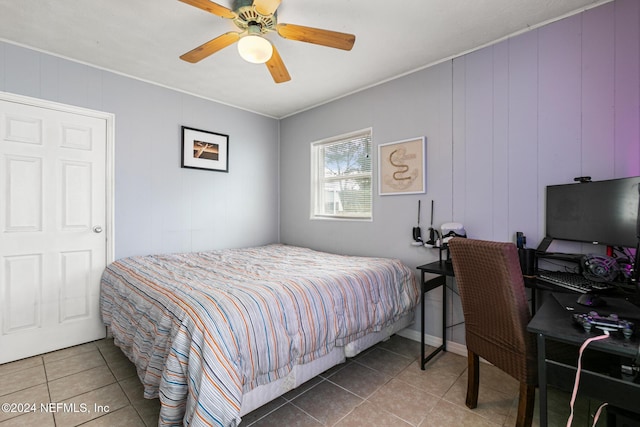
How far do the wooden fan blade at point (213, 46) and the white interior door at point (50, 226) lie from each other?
4.47ft

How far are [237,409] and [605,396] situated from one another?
1.46 meters

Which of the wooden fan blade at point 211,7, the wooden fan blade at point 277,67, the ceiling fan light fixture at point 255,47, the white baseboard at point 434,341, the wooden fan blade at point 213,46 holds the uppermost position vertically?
the wooden fan blade at point 211,7

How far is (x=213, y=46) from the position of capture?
6.57 feet

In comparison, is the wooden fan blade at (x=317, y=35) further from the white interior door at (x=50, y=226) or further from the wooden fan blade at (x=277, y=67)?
the white interior door at (x=50, y=226)

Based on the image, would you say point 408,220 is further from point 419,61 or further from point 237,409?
point 237,409

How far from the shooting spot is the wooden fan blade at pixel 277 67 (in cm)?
210

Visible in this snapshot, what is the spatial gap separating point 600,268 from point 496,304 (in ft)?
2.12

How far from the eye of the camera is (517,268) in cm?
149

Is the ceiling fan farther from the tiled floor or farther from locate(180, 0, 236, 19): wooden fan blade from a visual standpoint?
the tiled floor

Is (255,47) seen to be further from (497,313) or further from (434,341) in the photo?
(434,341)

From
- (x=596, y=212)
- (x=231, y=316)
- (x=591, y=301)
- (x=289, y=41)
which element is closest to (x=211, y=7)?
(x=289, y=41)

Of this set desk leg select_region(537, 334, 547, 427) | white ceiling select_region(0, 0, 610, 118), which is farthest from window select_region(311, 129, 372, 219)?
desk leg select_region(537, 334, 547, 427)

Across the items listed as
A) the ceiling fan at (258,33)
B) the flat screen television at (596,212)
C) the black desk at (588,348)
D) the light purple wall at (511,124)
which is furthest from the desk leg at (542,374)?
the ceiling fan at (258,33)

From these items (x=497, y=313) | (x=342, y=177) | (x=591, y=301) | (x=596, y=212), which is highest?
(x=342, y=177)
